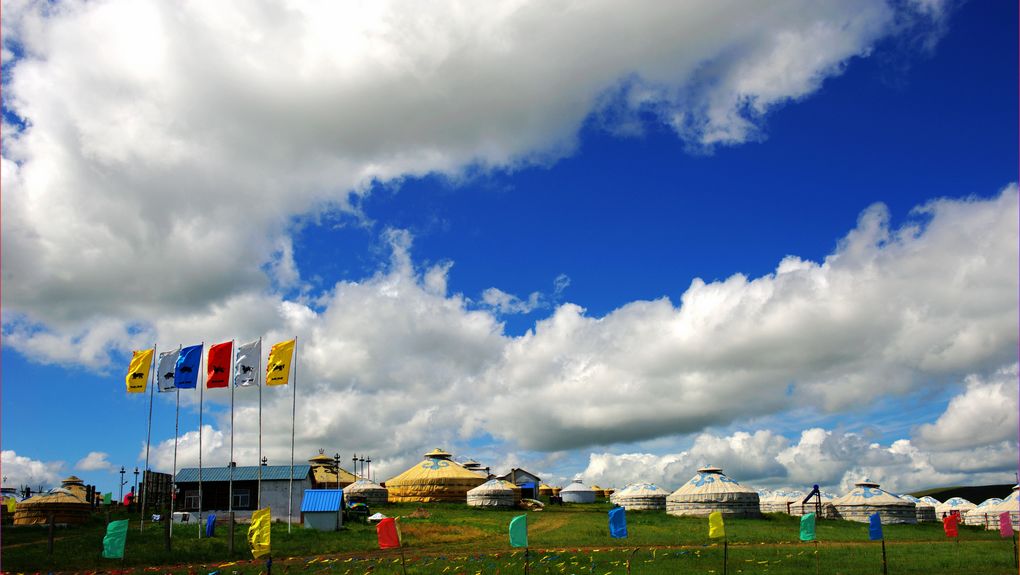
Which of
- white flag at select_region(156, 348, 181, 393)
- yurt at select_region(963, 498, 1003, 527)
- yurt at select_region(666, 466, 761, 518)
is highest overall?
white flag at select_region(156, 348, 181, 393)

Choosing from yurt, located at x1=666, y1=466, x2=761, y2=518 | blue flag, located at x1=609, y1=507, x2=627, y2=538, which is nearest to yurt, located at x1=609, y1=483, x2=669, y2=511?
yurt, located at x1=666, y1=466, x2=761, y2=518

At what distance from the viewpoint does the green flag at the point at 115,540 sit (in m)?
26.5

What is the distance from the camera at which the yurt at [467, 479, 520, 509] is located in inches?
3127

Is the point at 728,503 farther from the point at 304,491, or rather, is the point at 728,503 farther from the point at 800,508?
the point at 304,491

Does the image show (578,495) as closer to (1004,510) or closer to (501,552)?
(1004,510)

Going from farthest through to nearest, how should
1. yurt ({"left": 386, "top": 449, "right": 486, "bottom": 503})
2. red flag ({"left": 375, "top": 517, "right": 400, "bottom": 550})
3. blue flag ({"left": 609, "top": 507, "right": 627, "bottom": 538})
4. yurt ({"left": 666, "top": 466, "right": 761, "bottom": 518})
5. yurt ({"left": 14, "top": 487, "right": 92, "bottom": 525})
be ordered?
yurt ({"left": 386, "top": 449, "right": 486, "bottom": 503}) → yurt ({"left": 666, "top": 466, "right": 761, "bottom": 518}) → yurt ({"left": 14, "top": 487, "right": 92, "bottom": 525}) → blue flag ({"left": 609, "top": 507, "right": 627, "bottom": 538}) → red flag ({"left": 375, "top": 517, "right": 400, "bottom": 550})

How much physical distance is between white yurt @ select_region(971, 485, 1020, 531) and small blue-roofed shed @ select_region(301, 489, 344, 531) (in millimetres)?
63393

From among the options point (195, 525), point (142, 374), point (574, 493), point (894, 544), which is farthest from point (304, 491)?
point (574, 493)

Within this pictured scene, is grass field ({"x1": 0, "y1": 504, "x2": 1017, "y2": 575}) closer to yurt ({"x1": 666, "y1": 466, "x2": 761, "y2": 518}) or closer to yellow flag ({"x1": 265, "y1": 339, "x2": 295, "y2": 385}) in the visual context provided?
yellow flag ({"x1": 265, "y1": 339, "x2": 295, "y2": 385})

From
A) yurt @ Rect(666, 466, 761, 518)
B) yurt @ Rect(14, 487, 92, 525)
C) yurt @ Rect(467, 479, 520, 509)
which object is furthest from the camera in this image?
yurt @ Rect(467, 479, 520, 509)

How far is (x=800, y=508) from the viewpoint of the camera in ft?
288

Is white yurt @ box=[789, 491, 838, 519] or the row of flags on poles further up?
the row of flags on poles

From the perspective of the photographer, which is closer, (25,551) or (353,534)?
(25,551)

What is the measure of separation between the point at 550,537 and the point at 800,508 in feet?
164
